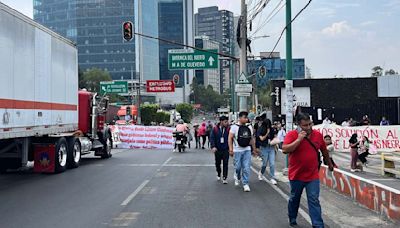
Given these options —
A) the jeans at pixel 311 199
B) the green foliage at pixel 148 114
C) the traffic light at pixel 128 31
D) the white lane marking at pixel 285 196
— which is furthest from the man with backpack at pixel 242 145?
the green foliage at pixel 148 114

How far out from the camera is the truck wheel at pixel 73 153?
16688mm

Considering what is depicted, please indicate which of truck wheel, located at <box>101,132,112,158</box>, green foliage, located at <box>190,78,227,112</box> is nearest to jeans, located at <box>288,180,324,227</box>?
truck wheel, located at <box>101,132,112,158</box>

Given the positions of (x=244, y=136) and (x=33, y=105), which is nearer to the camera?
(x=244, y=136)

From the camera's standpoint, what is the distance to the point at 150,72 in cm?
12719

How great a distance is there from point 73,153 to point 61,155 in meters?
0.91

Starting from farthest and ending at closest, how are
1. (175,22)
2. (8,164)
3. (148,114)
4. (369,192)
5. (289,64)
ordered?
(175,22) < (148,114) < (8,164) < (289,64) < (369,192)

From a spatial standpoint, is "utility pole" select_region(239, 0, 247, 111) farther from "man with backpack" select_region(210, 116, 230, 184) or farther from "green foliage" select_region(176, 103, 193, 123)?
"green foliage" select_region(176, 103, 193, 123)

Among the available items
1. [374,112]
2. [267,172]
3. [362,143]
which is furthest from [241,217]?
[374,112]

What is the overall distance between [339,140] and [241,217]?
18429 mm

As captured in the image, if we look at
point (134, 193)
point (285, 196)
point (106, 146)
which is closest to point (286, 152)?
point (285, 196)

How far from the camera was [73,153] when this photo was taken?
16.8 m

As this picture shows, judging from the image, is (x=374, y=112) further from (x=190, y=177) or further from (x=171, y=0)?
(x=171, y=0)

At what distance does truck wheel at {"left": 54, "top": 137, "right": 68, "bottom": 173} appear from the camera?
15.4 m

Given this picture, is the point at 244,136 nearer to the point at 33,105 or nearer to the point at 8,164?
the point at 33,105
